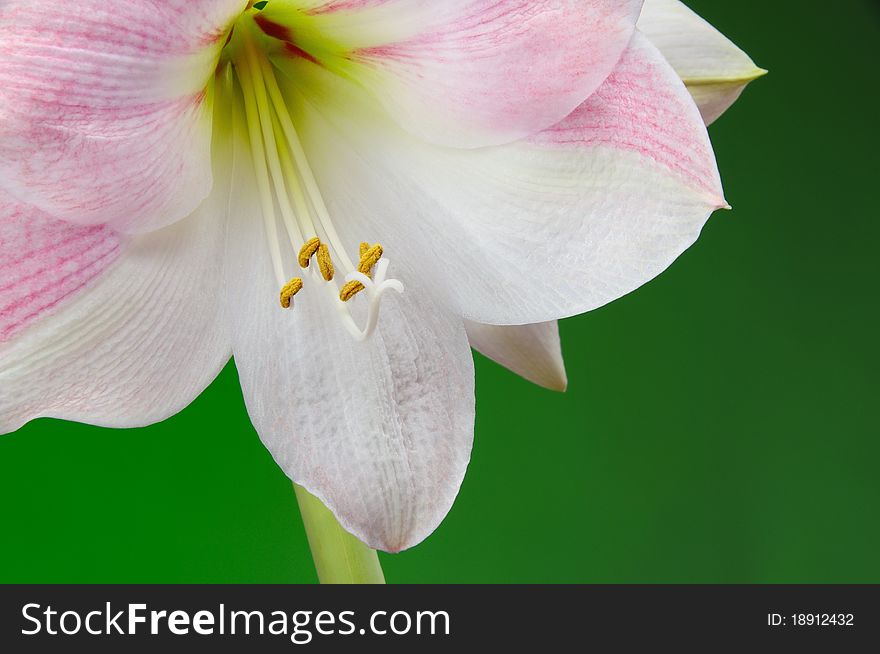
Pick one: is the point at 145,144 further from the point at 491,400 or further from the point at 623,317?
the point at 623,317

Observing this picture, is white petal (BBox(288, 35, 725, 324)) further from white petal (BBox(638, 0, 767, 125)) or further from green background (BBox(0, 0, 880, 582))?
green background (BBox(0, 0, 880, 582))

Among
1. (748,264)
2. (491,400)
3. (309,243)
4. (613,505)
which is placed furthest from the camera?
(748,264)

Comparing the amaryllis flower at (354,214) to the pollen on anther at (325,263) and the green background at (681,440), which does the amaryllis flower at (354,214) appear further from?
the green background at (681,440)

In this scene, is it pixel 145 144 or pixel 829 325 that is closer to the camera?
pixel 145 144

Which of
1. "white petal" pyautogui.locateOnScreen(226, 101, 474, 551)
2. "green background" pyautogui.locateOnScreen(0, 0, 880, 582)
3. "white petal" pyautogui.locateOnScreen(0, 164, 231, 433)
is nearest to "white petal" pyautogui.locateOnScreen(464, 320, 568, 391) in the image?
"white petal" pyautogui.locateOnScreen(226, 101, 474, 551)

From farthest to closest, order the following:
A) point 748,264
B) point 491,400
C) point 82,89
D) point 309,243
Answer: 1. point 748,264
2. point 491,400
3. point 309,243
4. point 82,89

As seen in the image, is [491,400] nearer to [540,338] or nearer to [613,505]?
[613,505]

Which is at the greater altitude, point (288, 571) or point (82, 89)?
point (288, 571)

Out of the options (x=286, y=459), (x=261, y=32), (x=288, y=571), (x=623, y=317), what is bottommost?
(x=286, y=459)

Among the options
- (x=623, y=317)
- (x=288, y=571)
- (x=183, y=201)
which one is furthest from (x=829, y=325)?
(x=183, y=201)
